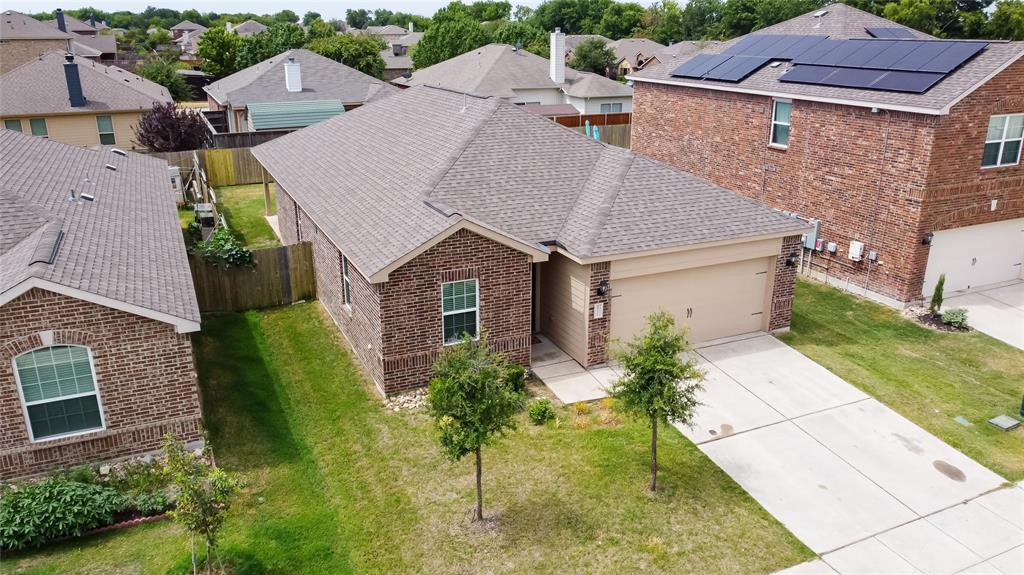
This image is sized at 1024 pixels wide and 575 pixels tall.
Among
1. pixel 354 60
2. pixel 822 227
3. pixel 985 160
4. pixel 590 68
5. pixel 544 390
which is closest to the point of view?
pixel 544 390

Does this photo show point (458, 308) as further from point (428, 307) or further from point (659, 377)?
point (659, 377)

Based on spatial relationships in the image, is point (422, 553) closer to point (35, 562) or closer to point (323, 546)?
point (323, 546)

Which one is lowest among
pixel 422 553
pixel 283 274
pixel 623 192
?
pixel 422 553

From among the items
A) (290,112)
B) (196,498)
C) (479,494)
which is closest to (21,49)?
(290,112)

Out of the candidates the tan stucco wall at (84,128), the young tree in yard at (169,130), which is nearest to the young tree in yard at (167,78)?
the tan stucco wall at (84,128)

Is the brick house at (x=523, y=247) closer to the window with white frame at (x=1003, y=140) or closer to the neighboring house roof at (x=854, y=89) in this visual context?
the neighboring house roof at (x=854, y=89)

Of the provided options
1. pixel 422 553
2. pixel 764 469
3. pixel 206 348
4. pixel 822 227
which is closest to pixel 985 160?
pixel 822 227
